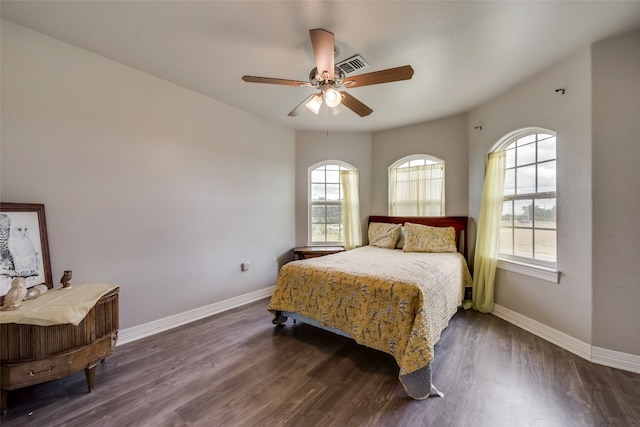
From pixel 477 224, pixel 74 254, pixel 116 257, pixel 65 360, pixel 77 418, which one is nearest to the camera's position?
pixel 77 418

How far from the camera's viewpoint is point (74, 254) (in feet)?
7.04

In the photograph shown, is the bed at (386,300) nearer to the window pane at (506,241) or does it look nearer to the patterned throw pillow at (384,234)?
the window pane at (506,241)

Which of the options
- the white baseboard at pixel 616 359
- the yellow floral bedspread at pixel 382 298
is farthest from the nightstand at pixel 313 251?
the white baseboard at pixel 616 359

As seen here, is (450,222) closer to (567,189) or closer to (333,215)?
(567,189)

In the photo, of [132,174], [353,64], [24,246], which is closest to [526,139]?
[353,64]

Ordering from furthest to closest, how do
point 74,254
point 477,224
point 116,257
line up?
point 477,224
point 116,257
point 74,254

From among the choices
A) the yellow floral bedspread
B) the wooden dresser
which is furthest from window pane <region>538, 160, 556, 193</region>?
the wooden dresser

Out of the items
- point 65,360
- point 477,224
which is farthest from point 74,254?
point 477,224

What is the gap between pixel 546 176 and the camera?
2645 millimetres

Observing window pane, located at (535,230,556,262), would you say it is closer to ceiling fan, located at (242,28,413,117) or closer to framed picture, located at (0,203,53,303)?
ceiling fan, located at (242,28,413,117)

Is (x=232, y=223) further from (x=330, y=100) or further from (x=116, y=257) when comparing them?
(x=330, y=100)

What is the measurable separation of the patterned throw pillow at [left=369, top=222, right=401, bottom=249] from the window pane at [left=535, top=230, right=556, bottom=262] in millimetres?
1653

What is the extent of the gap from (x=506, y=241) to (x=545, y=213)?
564 millimetres

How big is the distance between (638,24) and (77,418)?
478cm
